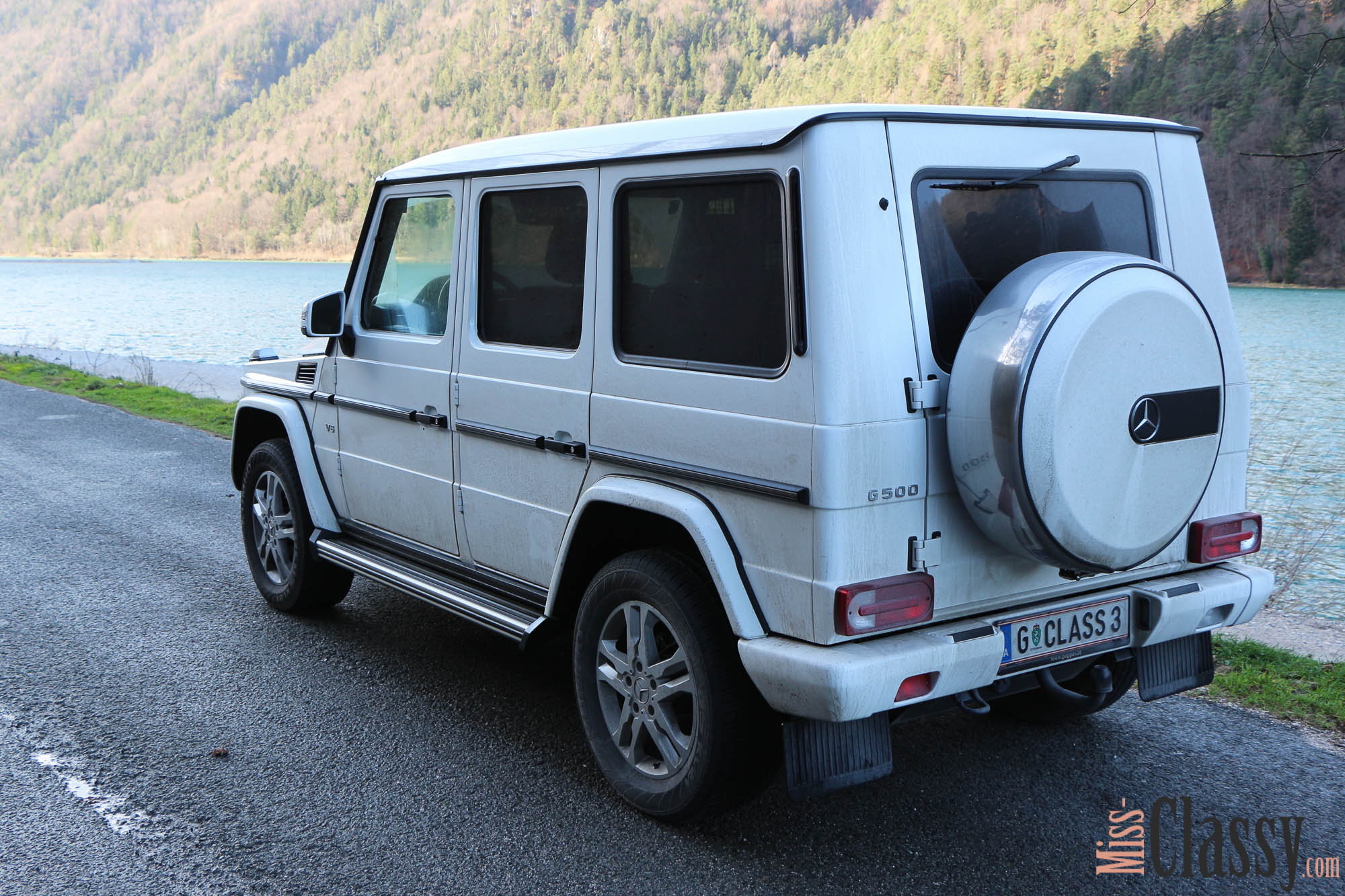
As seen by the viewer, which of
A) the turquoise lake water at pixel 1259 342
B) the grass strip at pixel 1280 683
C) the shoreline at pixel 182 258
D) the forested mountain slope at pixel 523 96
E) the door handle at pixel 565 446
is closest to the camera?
the door handle at pixel 565 446

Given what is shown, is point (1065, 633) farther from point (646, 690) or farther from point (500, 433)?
point (500, 433)

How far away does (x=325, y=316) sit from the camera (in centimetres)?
486

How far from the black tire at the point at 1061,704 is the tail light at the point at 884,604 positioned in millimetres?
1046

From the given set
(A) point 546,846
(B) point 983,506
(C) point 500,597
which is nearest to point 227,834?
(A) point 546,846

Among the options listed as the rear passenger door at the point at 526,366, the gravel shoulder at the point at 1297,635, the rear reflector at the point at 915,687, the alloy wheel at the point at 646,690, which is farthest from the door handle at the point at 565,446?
the gravel shoulder at the point at 1297,635

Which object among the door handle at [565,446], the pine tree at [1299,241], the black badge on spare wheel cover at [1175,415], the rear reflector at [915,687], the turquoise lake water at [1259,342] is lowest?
the turquoise lake water at [1259,342]

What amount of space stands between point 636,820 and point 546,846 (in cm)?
32

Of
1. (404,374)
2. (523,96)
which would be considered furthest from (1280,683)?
(523,96)

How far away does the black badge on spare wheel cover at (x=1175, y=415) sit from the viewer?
9.86 feet

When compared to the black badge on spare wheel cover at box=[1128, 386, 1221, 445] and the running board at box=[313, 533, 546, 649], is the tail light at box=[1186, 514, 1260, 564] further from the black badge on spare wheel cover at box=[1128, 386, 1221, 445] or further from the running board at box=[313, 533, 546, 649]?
the running board at box=[313, 533, 546, 649]

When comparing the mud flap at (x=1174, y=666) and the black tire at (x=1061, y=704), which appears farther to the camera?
the black tire at (x=1061, y=704)

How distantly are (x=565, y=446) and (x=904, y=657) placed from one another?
1394 millimetres

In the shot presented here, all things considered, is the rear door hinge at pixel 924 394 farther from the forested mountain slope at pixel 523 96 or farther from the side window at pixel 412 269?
the forested mountain slope at pixel 523 96

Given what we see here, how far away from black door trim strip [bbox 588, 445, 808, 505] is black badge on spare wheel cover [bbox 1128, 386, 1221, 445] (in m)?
0.92
